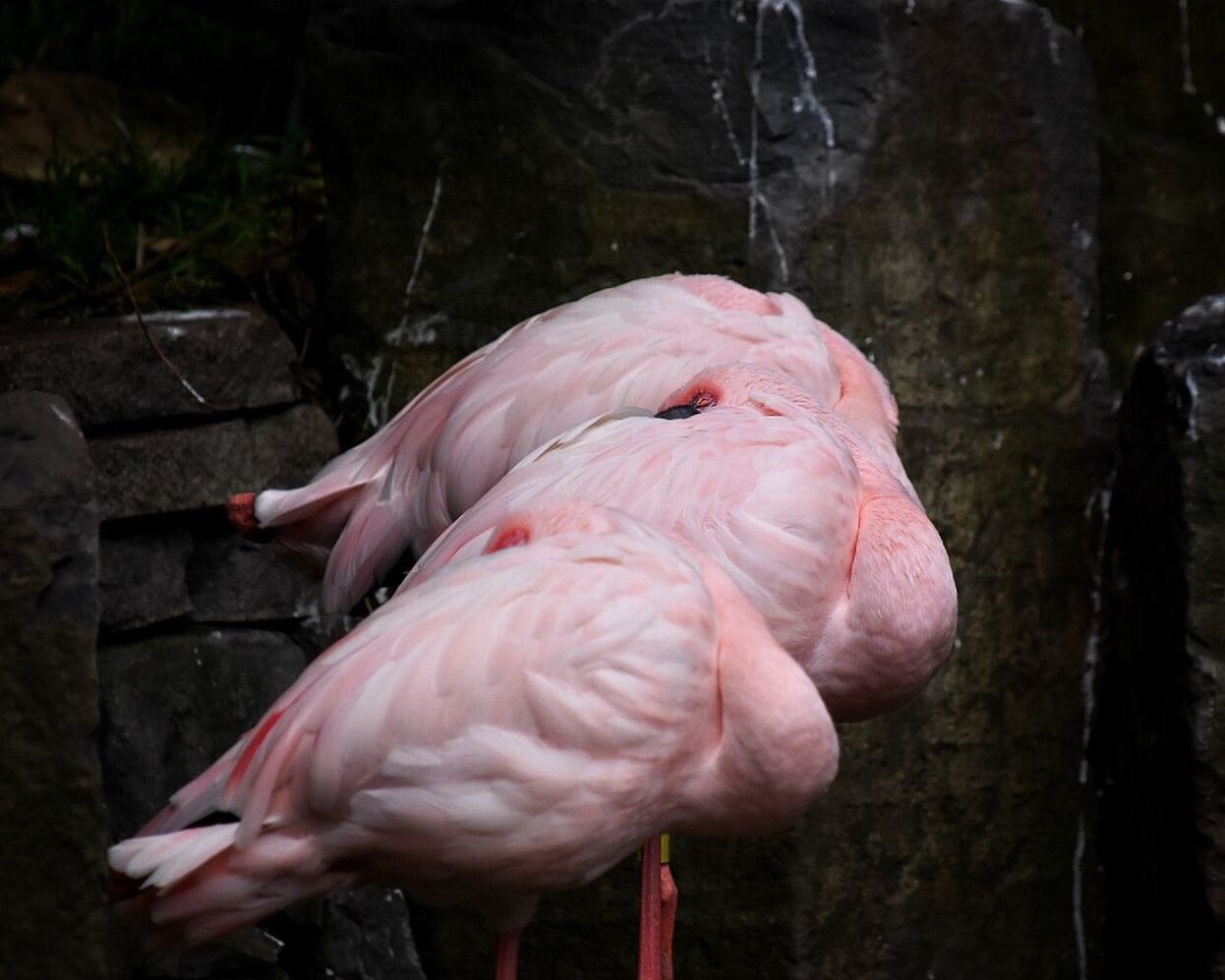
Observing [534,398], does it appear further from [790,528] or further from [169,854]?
[169,854]

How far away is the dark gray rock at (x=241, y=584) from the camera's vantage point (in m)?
3.11

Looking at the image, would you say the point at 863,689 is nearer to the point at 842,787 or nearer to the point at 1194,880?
the point at 842,787

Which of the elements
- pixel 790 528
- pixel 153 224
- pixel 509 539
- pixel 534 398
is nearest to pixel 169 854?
pixel 509 539

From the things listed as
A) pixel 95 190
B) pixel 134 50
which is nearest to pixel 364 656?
pixel 95 190

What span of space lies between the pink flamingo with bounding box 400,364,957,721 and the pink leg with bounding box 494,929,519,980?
0.46 metres

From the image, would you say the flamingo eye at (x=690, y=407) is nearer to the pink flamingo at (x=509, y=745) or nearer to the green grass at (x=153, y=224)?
the pink flamingo at (x=509, y=745)

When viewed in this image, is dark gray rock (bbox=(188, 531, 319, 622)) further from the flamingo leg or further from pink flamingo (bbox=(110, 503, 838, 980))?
pink flamingo (bbox=(110, 503, 838, 980))

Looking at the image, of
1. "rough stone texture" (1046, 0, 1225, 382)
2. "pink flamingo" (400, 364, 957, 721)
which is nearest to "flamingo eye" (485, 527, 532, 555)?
"pink flamingo" (400, 364, 957, 721)

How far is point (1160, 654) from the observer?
3102 mm

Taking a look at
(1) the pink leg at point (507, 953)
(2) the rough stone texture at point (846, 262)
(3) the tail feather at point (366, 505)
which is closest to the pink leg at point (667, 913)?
(2) the rough stone texture at point (846, 262)

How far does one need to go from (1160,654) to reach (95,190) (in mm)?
2387

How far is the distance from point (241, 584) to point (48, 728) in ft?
3.35

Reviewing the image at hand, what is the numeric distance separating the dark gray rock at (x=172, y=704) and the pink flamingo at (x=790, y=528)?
103 cm

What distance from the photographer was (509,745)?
173 cm
